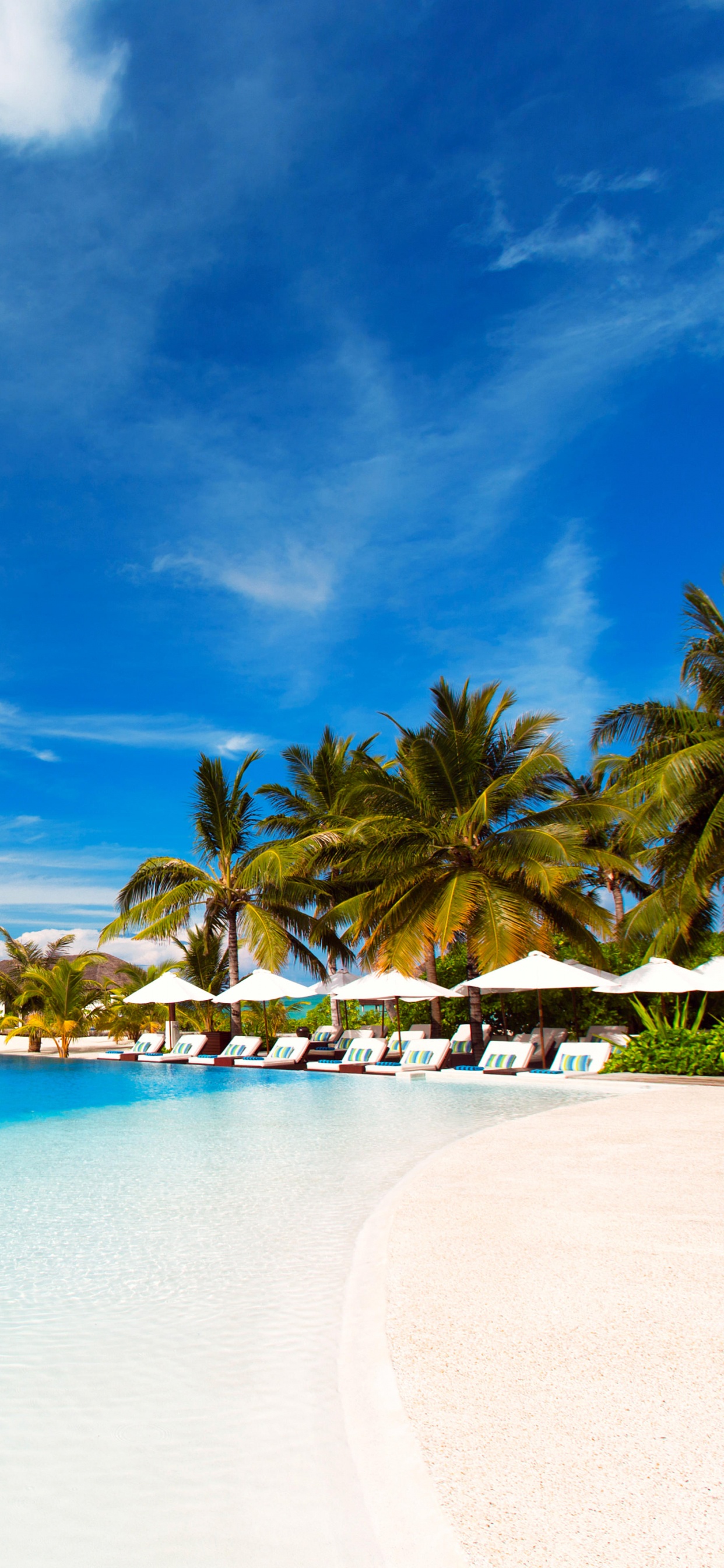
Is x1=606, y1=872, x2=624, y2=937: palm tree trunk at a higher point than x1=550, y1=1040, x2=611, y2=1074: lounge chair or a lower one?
higher

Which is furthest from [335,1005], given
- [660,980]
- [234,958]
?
[660,980]

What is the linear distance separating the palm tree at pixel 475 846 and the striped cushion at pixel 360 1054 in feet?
6.35

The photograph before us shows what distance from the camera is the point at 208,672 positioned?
34781 millimetres

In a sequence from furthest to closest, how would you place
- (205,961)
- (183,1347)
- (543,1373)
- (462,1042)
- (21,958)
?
(21,958)
(205,961)
(462,1042)
(183,1347)
(543,1373)

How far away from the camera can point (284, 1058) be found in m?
19.0

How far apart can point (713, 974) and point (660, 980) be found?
2.93 feet

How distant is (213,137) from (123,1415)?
1639 cm

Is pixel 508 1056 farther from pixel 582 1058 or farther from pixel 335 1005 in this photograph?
pixel 335 1005

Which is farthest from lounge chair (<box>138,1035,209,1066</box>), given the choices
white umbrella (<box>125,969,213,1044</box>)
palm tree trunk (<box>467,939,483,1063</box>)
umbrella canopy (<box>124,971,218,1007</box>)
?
palm tree trunk (<box>467,939,483,1063</box>)

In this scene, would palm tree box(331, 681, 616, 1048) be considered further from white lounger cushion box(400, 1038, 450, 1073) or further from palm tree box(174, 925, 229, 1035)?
palm tree box(174, 925, 229, 1035)

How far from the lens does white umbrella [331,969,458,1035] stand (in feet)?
55.1

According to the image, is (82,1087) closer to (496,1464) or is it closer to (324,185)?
(496,1464)

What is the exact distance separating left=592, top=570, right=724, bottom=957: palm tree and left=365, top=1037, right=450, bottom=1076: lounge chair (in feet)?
14.1

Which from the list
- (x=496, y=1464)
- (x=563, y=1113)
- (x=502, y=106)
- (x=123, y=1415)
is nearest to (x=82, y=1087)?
(x=563, y=1113)
